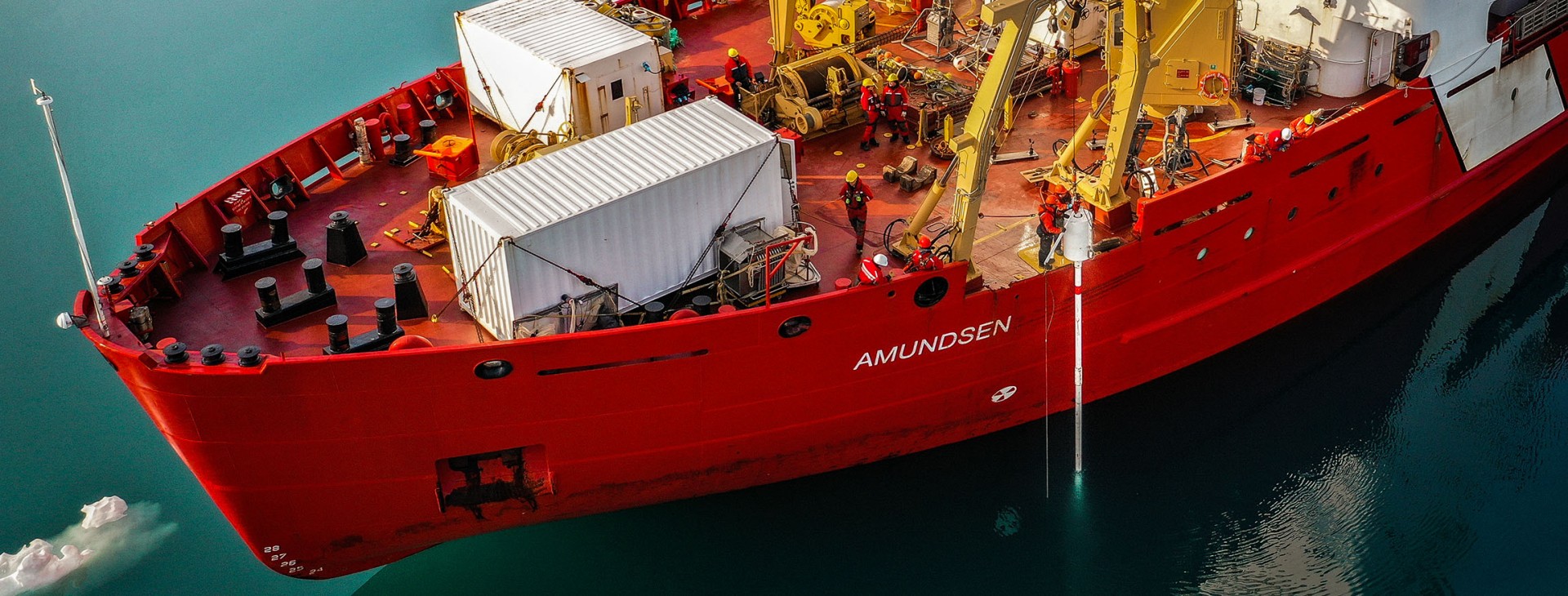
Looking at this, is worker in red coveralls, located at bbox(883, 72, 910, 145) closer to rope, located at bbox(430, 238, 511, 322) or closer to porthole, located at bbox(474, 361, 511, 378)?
rope, located at bbox(430, 238, 511, 322)

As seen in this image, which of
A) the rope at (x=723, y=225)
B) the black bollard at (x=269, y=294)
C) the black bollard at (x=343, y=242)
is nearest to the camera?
the black bollard at (x=269, y=294)

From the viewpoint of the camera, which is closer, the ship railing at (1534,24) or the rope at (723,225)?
the rope at (723,225)

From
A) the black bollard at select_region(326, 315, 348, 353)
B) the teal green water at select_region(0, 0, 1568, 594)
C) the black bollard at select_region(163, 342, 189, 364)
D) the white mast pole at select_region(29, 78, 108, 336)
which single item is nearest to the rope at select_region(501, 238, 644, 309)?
the black bollard at select_region(326, 315, 348, 353)

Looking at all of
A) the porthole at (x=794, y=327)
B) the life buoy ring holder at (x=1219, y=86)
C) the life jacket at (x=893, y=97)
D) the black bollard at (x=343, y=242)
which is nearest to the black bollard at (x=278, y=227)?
the black bollard at (x=343, y=242)

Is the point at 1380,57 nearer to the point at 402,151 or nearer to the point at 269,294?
the point at 402,151

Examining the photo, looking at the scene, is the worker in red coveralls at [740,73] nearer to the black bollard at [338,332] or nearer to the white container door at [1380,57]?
the black bollard at [338,332]

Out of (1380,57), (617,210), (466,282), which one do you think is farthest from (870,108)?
(1380,57)
